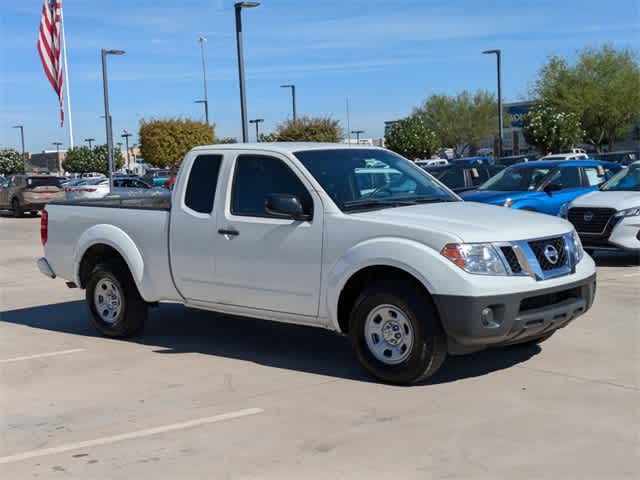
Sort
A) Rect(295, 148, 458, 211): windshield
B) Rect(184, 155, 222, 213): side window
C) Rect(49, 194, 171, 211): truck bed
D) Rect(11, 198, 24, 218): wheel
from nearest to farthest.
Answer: Rect(295, 148, 458, 211): windshield → Rect(184, 155, 222, 213): side window → Rect(49, 194, 171, 211): truck bed → Rect(11, 198, 24, 218): wheel

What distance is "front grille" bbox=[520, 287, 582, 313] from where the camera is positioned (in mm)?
6188

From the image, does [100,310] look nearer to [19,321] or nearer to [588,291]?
[19,321]

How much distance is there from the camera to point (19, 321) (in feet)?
32.7

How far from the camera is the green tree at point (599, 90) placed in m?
49.7

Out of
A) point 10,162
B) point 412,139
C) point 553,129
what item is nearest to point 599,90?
point 553,129

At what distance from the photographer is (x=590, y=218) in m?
12.5

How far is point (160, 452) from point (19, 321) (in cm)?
547

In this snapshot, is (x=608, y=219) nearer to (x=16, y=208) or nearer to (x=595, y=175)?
(x=595, y=175)

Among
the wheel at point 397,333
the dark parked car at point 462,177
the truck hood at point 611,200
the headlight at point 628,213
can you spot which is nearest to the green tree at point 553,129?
the dark parked car at point 462,177

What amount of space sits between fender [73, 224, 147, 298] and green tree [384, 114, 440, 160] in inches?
1985

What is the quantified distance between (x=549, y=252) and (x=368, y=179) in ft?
5.44

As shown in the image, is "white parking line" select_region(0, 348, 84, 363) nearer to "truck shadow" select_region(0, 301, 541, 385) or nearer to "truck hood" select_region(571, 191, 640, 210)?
"truck shadow" select_region(0, 301, 541, 385)

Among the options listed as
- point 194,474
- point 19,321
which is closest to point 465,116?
point 19,321

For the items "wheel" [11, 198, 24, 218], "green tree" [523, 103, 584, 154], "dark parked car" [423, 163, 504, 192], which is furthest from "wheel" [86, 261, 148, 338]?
"green tree" [523, 103, 584, 154]
